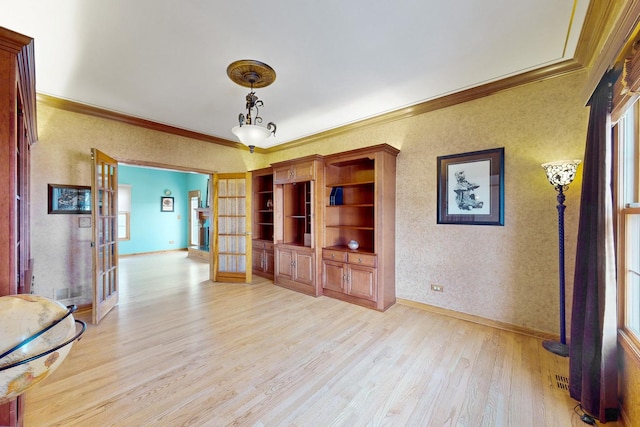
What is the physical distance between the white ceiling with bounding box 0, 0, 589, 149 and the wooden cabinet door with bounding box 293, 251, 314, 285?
2337 mm

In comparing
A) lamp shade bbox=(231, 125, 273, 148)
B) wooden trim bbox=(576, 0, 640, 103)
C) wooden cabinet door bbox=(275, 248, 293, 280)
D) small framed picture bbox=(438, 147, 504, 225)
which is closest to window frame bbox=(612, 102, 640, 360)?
wooden trim bbox=(576, 0, 640, 103)

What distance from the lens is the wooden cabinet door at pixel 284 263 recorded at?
14.5ft

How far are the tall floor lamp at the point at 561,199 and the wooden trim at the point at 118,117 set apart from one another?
16.1 ft

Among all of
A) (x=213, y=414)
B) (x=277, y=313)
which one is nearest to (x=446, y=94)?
(x=277, y=313)

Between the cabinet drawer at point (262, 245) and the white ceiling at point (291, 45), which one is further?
the cabinet drawer at point (262, 245)

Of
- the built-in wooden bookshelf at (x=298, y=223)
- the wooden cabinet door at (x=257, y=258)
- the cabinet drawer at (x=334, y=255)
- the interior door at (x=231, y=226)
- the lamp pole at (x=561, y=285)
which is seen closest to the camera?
the lamp pole at (x=561, y=285)

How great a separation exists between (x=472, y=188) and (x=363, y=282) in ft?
5.92

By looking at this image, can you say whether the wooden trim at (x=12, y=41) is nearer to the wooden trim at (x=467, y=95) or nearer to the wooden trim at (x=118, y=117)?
the wooden trim at (x=118, y=117)

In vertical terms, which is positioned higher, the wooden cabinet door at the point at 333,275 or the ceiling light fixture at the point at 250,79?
the ceiling light fixture at the point at 250,79

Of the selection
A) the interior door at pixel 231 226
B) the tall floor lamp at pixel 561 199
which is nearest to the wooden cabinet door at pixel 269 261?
the interior door at pixel 231 226

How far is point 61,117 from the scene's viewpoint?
332 cm

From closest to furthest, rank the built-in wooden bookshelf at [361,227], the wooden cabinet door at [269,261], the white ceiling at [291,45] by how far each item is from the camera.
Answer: the white ceiling at [291,45], the built-in wooden bookshelf at [361,227], the wooden cabinet door at [269,261]

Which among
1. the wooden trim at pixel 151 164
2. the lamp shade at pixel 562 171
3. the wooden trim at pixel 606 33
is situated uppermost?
the wooden trim at pixel 606 33

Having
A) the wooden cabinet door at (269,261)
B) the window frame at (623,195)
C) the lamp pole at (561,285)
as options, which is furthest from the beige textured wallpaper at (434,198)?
the wooden cabinet door at (269,261)
